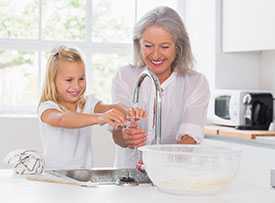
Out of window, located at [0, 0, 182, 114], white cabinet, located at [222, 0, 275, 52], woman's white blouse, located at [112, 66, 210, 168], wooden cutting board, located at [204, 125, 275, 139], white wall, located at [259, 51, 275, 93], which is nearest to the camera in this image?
woman's white blouse, located at [112, 66, 210, 168]

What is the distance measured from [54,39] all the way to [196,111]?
2.46 m

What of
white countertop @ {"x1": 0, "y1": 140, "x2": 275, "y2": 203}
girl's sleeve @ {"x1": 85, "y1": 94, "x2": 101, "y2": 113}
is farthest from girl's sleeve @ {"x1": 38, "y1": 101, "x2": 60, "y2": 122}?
white countertop @ {"x1": 0, "y1": 140, "x2": 275, "y2": 203}

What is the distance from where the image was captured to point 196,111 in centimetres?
232

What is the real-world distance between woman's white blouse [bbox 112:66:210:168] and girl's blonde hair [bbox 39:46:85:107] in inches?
7.8

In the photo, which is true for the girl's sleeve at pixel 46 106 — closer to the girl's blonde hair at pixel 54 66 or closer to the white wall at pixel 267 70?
the girl's blonde hair at pixel 54 66

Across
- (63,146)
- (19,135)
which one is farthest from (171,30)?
(19,135)

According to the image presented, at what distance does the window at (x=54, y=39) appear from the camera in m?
4.49

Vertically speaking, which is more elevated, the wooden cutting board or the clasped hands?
the clasped hands

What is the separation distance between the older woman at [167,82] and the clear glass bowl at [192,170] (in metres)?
0.55

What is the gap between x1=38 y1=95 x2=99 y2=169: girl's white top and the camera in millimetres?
2225

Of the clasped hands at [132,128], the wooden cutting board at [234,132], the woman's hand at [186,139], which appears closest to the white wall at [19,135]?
the wooden cutting board at [234,132]

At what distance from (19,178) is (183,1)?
10.7 feet

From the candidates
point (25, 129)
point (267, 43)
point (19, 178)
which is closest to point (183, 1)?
point (267, 43)

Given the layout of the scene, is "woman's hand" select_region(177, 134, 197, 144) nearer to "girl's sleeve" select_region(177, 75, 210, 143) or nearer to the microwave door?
"girl's sleeve" select_region(177, 75, 210, 143)
